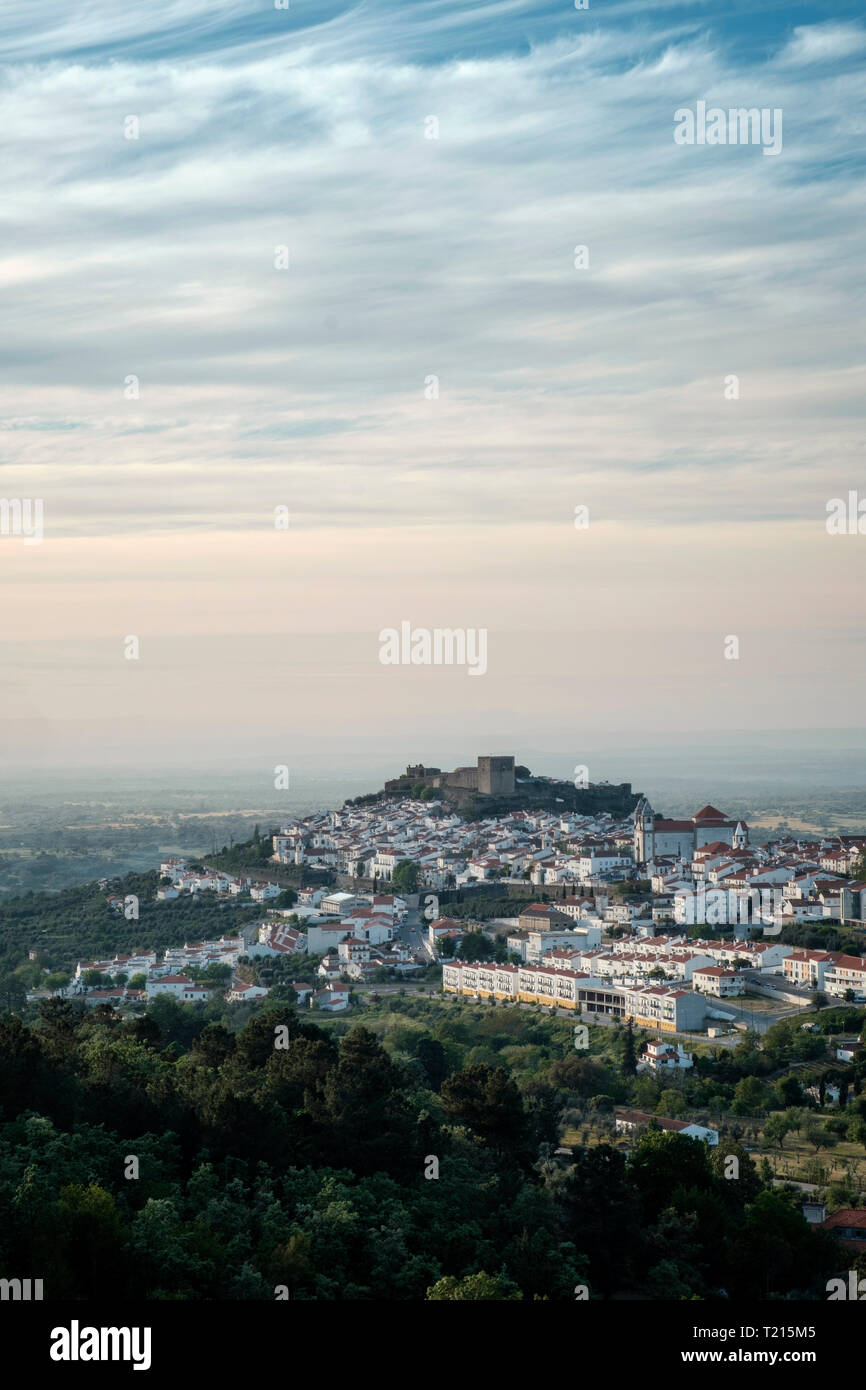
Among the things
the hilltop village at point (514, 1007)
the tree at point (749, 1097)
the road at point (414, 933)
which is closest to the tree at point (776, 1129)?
the hilltop village at point (514, 1007)

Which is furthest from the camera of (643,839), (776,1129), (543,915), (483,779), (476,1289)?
(483,779)

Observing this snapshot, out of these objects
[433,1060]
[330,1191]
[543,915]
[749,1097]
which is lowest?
[749,1097]

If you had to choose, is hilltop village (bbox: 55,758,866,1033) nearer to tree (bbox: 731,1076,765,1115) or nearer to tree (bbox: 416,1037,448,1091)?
tree (bbox: 731,1076,765,1115)

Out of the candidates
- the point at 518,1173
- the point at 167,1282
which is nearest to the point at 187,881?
the point at 518,1173

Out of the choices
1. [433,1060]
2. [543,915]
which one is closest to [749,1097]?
[433,1060]

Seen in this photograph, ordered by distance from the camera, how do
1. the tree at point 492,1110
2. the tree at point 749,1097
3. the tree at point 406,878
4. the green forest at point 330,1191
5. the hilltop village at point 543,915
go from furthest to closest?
1. the tree at point 406,878
2. the hilltop village at point 543,915
3. the tree at point 749,1097
4. the tree at point 492,1110
5. the green forest at point 330,1191

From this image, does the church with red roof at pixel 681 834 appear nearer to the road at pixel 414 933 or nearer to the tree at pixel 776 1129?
the road at pixel 414 933

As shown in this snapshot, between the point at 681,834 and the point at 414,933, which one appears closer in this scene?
the point at 414,933

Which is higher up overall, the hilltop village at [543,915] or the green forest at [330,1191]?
the green forest at [330,1191]

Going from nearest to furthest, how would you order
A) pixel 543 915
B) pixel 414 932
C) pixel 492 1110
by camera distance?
pixel 492 1110, pixel 543 915, pixel 414 932

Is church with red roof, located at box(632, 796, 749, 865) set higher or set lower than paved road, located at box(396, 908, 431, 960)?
higher

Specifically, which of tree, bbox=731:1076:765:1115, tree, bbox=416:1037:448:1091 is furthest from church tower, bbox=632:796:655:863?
tree, bbox=731:1076:765:1115

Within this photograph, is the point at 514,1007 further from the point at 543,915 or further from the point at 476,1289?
the point at 476,1289

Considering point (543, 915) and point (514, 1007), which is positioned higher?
point (543, 915)
